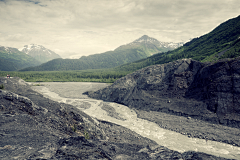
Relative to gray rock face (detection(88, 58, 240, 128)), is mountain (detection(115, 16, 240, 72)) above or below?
above

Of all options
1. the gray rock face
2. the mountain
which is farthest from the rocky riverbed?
the mountain

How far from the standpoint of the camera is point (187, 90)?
146 ft

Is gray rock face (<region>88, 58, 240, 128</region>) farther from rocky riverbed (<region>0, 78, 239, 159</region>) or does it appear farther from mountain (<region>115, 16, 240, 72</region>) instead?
mountain (<region>115, 16, 240, 72</region>)

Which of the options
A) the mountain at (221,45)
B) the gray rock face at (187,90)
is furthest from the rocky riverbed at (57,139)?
the mountain at (221,45)

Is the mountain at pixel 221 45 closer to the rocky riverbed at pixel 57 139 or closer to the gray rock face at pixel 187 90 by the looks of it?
the gray rock face at pixel 187 90

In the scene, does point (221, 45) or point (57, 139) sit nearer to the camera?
point (57, 139)

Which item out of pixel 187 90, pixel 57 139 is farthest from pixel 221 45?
pixel 57 139

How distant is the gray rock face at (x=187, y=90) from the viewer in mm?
34625

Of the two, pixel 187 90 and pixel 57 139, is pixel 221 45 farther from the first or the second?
pixel 57 139

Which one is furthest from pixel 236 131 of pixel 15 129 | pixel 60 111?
pixel 15 129

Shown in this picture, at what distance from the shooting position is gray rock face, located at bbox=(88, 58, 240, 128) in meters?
34.6

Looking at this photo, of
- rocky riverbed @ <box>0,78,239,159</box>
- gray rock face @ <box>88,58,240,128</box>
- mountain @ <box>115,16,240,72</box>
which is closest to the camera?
rocky riverbed @ <box>0,78,239,159</box>

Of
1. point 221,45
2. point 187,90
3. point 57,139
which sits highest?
point 221,45

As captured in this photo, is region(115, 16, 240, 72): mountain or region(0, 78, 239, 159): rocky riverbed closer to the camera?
region(0, 78, 239, 159): rocky riverbed
